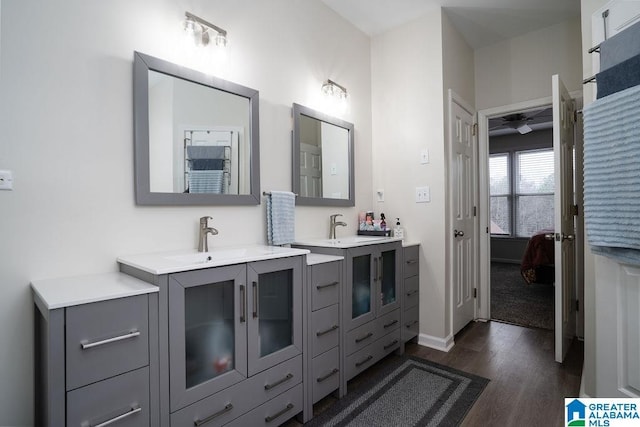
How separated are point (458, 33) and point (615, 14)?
65.5 inches

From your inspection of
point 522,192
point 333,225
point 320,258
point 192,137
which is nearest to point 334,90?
point 333,225

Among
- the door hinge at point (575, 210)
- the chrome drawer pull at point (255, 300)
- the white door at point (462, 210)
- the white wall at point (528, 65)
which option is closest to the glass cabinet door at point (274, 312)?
the chrome drawer pull at point (255, 300)

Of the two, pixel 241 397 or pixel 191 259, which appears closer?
pixel 241 397

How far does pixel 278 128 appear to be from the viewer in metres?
2.21

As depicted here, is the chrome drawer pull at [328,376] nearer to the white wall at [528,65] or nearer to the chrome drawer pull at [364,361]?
the chrome drawer pull at [364,361]

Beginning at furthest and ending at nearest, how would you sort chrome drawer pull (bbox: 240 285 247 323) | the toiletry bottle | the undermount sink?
the toiletry bottle, the undermount sink, chrome drawer pull (bbox: 240 285 247 323)

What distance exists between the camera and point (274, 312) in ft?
5.25

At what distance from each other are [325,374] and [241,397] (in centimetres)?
56

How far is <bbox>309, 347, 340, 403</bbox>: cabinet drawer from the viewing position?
1746 millimetres

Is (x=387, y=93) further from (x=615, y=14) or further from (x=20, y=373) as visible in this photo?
(x=20, y=373)

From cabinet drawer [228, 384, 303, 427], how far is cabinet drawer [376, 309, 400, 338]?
2.57 feet

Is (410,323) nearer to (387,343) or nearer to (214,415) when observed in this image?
(387,343)

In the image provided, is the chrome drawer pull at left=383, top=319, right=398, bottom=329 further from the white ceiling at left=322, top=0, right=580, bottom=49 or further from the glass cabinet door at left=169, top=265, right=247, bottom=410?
the white ceiling at left=322, top=0, right=580, bottom=49

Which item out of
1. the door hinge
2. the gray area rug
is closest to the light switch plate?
the gray area rug
